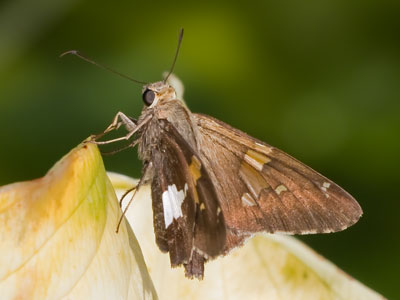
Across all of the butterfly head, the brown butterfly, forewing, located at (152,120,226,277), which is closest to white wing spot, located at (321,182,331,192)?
the brown butterfly

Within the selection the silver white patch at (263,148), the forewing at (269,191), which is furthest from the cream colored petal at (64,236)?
the silver white patch at (263,148)

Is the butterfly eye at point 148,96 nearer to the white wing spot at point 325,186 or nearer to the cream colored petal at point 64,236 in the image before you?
the white wing spot at point 325,186

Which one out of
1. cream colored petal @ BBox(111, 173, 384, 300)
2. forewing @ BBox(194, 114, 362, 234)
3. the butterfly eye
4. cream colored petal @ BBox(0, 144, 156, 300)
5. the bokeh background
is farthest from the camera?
the bokeh background

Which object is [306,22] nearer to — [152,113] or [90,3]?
[90,3]

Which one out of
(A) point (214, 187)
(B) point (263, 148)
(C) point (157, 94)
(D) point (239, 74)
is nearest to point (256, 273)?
(A) point (214, 187)

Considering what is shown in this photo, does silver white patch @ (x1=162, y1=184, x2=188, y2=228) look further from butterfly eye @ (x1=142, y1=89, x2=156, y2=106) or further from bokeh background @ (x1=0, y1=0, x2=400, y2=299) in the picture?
bokeh background @ (x1=0, y1=0, x2=400, y2=299)
